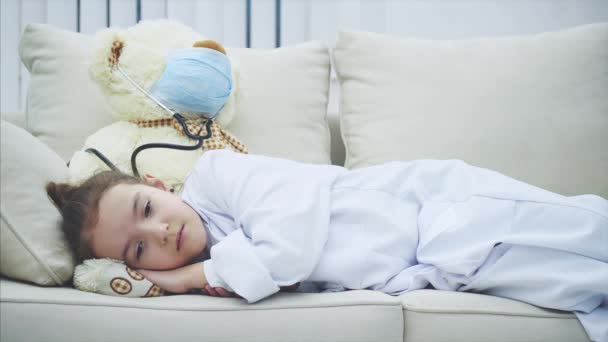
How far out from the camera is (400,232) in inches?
36.9

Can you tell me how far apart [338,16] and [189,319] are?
4.95 ft

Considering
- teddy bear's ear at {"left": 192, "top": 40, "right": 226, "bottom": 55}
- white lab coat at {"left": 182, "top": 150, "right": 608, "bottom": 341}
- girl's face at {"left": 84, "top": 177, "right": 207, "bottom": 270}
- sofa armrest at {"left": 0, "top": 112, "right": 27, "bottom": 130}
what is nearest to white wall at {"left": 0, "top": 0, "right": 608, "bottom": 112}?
sofa armrest at {"left": 0, "top": 112, "right": 27, "bottom": 130}

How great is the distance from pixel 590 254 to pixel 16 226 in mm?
942

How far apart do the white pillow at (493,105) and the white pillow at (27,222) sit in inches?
30.1

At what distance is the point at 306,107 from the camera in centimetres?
140

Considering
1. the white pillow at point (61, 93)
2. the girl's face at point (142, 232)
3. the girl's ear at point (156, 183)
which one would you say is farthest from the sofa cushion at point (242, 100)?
the girl's face at point (142, 232)

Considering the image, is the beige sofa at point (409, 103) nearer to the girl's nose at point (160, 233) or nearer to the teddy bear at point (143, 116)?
the teddy bear at point (143, 116)

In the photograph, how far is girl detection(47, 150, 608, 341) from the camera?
0.81 meters

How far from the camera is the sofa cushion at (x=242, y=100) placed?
51.0 inches

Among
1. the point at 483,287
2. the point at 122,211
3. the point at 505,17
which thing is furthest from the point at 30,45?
the point at 505,17

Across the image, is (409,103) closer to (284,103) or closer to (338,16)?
(284,103)

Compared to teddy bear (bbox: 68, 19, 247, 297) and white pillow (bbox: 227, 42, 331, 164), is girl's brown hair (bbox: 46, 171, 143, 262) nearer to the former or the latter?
teddy bear (bbox: 68, 19, 247, 297)

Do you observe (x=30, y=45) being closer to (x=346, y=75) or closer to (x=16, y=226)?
(x=16, y=226)

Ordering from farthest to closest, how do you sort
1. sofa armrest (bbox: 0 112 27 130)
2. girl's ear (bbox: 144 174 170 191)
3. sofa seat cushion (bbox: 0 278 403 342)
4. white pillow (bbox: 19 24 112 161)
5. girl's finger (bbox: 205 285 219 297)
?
1. sofa armrest (bbox: 0 112 27 130)
2. white pillow (bbox: 19 24 112 161)
3. girl's ear (bbox: 144 174 170 191)
4. girl's finger (bbox: 205 285 219 297)
5. sofa seat cushion (bbox: 0 278 403 342)
